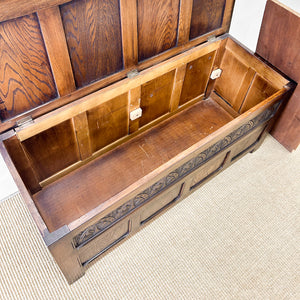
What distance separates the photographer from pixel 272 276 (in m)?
1.54

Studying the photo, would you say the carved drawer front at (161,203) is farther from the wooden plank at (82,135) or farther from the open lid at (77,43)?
the open lid at (77,43)

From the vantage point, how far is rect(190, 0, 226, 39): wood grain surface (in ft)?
4.79

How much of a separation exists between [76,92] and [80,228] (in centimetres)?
57

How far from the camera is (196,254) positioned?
62.6 inches

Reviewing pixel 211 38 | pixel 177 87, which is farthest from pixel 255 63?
pixel 177 87

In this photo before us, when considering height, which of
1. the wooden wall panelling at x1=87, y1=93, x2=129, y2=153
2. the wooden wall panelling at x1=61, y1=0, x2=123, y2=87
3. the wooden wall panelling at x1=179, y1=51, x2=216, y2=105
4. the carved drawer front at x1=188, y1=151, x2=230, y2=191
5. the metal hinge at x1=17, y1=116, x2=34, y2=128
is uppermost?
the wooden wall panelling at x1=61, y1=0, x2=123, y2=87

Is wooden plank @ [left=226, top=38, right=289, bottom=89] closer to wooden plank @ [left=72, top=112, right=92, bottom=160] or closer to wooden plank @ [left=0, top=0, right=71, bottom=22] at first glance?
wooden plank @ [left=72, top=112, right=92, bottom=160]

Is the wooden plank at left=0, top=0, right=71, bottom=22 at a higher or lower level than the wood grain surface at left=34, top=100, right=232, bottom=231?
higher

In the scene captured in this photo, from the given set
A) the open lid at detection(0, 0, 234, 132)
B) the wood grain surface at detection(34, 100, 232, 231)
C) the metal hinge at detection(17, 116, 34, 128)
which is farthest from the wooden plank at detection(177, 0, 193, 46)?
the metal hinge at detection(17, 116, 34, 128)

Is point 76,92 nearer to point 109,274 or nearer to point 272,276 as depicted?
point 109,274

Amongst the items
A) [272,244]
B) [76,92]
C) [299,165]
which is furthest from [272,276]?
[76,92]

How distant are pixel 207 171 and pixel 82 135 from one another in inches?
26.4

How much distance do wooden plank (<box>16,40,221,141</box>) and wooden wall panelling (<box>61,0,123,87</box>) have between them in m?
0.07

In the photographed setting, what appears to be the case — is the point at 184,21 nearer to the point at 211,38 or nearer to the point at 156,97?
the point at 211,38
